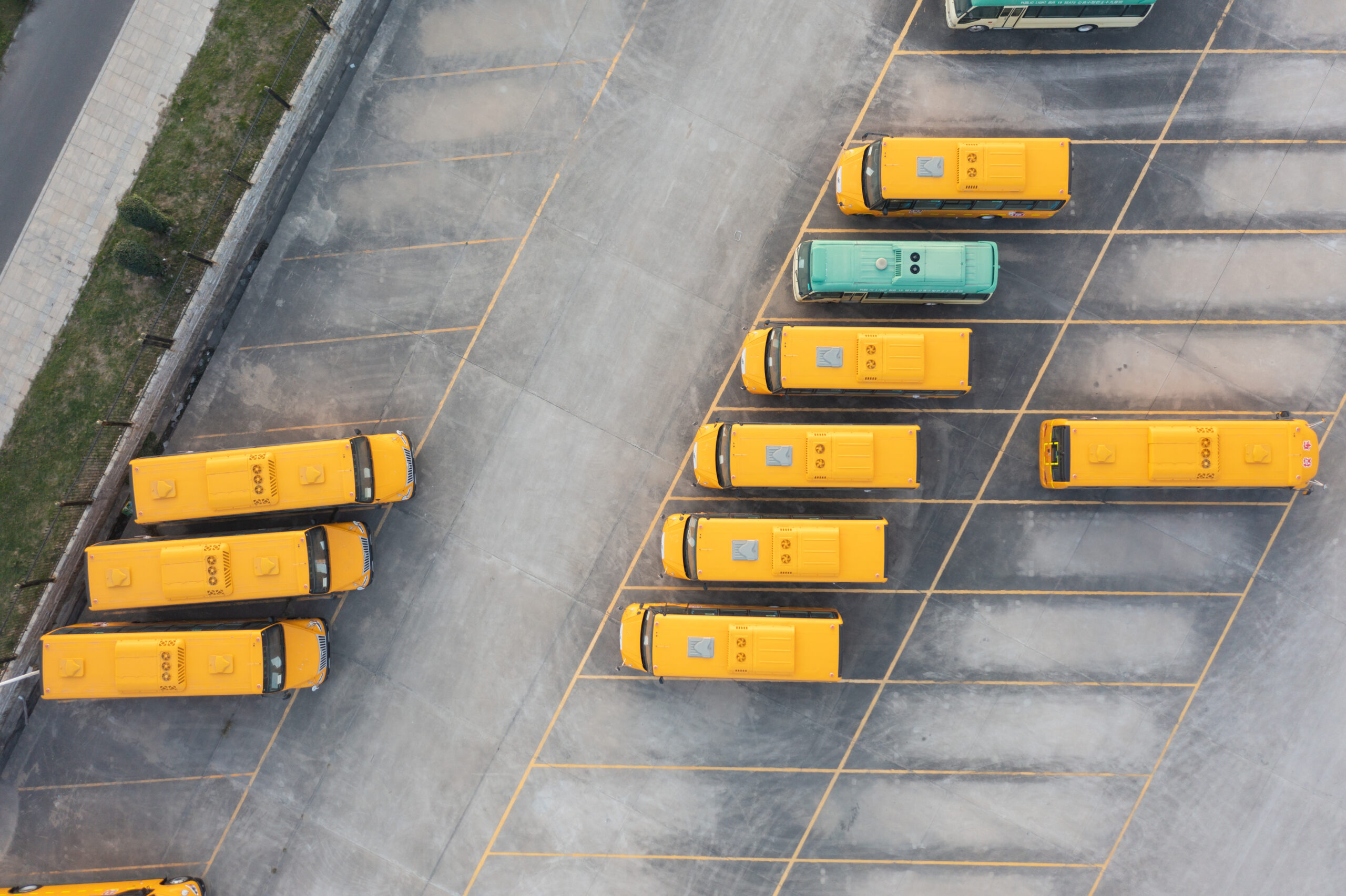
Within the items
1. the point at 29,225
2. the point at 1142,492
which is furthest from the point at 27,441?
the point at 1142,492

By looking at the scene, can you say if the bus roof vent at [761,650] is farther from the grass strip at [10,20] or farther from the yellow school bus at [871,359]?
the grass strip at [10,20]

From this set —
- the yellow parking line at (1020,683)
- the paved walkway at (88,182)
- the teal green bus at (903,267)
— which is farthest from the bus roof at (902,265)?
the paved walkway at (88,182)

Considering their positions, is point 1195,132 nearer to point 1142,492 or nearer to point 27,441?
point 1142,492

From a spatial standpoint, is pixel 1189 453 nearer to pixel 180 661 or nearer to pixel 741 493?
pixel 741 493

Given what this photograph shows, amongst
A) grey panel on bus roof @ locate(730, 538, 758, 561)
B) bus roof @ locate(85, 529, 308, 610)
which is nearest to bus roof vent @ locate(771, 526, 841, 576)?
grey panel on bus roof @ locate(730, 538, 758, 561)

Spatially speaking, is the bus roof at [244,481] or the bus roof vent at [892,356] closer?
the bus roof vent at [892,356]

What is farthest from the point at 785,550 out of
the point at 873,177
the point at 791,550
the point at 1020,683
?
the point at 873,177
